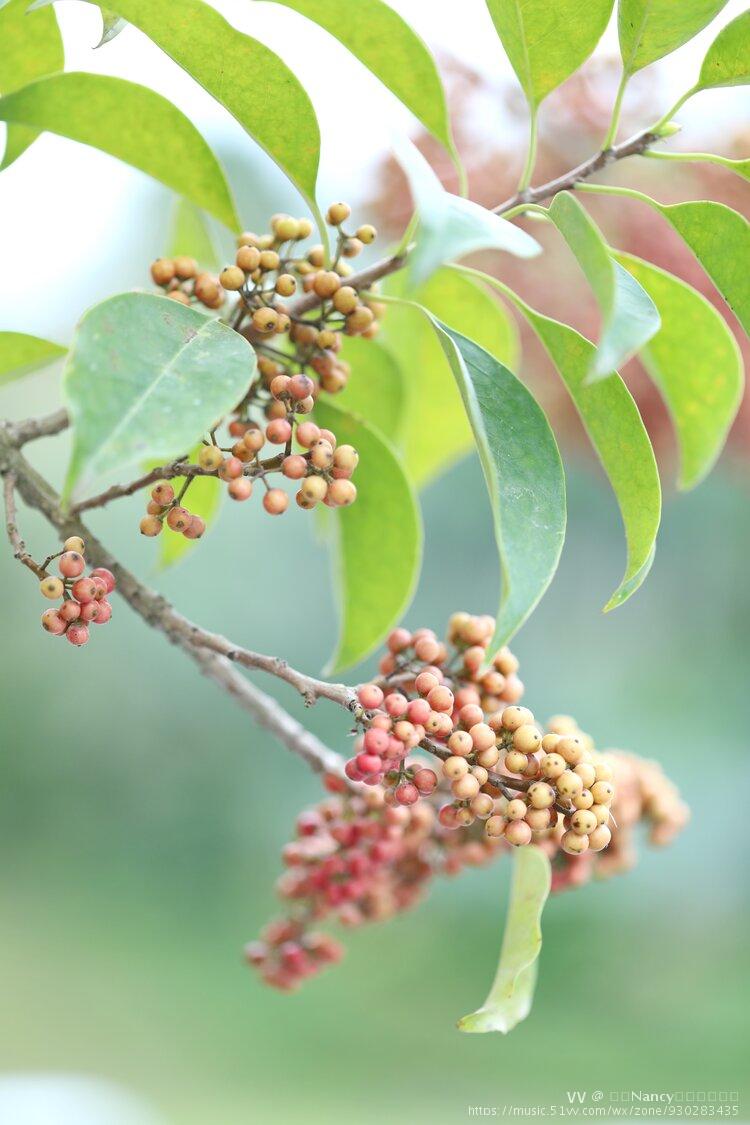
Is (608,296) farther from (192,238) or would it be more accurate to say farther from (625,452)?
(192,238)

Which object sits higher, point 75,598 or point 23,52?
point 23,52

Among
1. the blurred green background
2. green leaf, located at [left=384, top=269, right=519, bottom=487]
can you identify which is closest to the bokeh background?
the blurred green background

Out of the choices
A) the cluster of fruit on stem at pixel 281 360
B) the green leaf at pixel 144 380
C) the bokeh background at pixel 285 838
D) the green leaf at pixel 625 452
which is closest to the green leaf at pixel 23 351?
the cluster of fruit on stem at pixel 281 360

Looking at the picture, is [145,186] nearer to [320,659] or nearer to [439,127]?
[320,659]

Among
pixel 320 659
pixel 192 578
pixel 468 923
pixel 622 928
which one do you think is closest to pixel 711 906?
pixel 622 928

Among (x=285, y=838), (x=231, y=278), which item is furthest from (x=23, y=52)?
(x=285, y=838)

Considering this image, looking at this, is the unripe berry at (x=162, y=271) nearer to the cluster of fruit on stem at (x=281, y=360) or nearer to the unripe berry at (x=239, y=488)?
the cluster of fruit on stem at (x=281, y=360)
